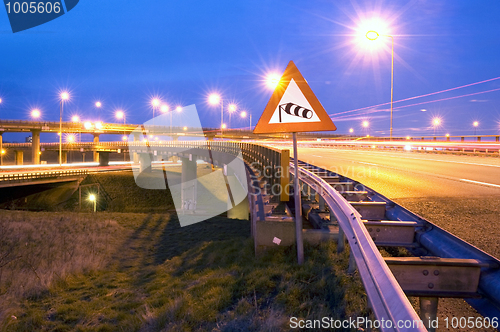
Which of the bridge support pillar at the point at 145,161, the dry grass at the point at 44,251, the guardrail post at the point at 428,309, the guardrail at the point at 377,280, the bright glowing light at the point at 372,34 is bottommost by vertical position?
the dry grass at the point at 44,251

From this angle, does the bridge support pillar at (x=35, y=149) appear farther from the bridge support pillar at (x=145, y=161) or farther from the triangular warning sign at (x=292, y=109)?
the triangular warning sign at (x=292, y=109)

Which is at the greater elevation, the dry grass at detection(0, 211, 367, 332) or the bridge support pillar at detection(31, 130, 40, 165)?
the bridge support pillar at detection(31, 130, 40, 165)

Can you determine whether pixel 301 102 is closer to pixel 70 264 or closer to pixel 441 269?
pixel 441 269

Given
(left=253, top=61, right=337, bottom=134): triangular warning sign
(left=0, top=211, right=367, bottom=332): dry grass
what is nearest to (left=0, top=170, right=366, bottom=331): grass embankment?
(left=0, top=211, right=367, bottom=332): dry grass

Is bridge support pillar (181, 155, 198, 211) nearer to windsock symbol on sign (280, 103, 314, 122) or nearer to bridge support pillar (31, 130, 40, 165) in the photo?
windsock symbol on sign (280, 103, 314, 122)

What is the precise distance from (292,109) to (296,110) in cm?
6

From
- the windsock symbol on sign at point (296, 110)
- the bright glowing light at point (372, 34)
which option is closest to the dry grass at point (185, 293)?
the windsock symbol on sign at point (296, 110)

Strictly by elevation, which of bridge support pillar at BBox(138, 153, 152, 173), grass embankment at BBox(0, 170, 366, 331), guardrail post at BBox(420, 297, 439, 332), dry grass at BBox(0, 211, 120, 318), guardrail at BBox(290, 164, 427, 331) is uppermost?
bridge support pillar at BBox(138, 153, 152, 173)

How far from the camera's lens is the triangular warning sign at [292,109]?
16.0 ft

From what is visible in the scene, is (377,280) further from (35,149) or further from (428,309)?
(35,149)

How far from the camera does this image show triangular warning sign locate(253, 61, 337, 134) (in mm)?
4891

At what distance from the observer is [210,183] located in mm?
57031

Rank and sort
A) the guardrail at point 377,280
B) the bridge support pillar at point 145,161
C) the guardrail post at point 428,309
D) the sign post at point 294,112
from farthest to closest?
the bridge support pillar at point 145,161, the sign post at point 294,112, the guardrail post at point 428,309, the guardrail at point 377,280

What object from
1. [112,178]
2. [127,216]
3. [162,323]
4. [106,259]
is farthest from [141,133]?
[162,323]
